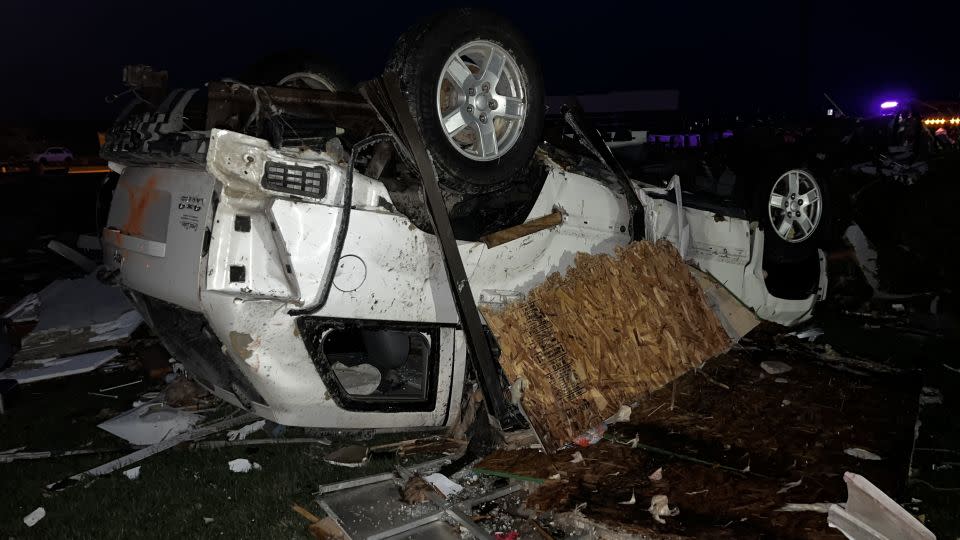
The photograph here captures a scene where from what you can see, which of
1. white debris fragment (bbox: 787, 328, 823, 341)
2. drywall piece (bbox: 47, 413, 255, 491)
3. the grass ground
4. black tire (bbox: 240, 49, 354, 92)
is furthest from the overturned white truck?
white debris fragment (bbox: 787, 328, 823, 341)

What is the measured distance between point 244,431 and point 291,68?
2382 millimetres

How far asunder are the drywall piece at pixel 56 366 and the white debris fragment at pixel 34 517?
95.6 inches

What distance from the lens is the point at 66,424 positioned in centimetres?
464

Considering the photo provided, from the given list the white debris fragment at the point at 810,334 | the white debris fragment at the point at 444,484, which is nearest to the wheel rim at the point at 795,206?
the white debris fragment at the point at 810,334

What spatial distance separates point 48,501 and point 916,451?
498 cm

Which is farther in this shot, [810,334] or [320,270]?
[810,334]

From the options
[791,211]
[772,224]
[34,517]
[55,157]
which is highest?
[55,157]

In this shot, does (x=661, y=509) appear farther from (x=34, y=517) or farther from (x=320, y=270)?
(x=34, y=517)

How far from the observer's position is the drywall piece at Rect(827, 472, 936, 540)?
2664 mm

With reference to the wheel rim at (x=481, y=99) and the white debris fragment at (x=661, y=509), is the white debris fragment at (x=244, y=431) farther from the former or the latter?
the white debris fragment at (x=661, y=509)

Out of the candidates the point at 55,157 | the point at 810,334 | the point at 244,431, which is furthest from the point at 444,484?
the point at 55,157

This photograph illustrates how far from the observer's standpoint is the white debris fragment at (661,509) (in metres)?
2.99

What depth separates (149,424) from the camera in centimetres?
441

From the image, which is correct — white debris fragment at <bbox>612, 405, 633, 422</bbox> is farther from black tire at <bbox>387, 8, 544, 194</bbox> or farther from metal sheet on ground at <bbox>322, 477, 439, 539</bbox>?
black tire at <bbox>387, 8, 544, 194</bbox>
